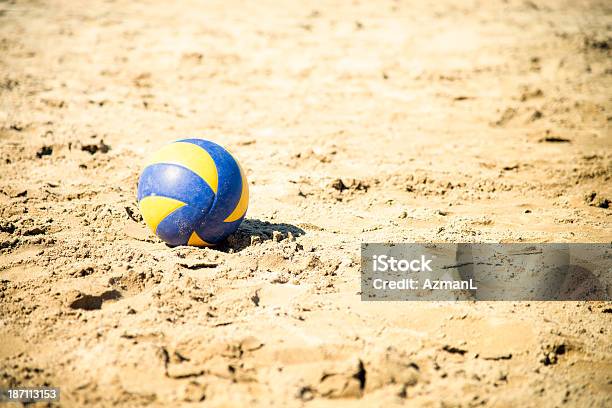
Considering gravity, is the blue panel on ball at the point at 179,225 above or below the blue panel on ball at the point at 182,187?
below

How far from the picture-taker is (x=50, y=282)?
3.73 m

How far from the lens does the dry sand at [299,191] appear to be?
Answer: 3.04 meters

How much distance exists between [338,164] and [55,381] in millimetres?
4099

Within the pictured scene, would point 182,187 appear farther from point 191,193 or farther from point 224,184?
point 224,184

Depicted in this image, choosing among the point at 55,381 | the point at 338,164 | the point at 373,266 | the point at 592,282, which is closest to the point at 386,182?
the point at 338,164

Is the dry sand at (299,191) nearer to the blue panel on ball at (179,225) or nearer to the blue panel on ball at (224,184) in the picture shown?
the blue panel on ball at (179,225)

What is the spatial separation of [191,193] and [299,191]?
1.81 m

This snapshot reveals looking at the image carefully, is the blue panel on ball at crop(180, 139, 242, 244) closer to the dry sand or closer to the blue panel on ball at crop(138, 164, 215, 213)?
the blue panel on ball at crop(138, 164, 215, 213)

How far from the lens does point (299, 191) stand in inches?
221

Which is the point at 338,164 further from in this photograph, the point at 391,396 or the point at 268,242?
the point at 391,396

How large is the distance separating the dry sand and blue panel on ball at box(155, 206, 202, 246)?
12 centimetres

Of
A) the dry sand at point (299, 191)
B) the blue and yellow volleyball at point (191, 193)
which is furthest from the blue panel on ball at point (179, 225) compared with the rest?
the dry sand at point (299, 191)

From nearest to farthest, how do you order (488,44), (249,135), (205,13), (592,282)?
(592,282)
(249,135)
(488,44)
(205,13)

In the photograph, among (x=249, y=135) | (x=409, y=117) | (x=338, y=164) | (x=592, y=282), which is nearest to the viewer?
(x=592, y=282)
